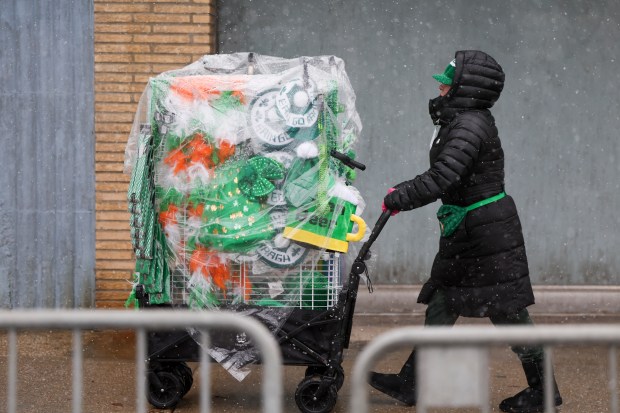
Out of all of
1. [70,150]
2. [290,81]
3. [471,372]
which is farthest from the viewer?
[70,150]

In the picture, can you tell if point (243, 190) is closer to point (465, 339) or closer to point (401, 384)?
point (401, 384)

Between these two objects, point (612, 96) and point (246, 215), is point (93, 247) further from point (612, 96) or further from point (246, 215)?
point (612, 96)

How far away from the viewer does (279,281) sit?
6.09 meters

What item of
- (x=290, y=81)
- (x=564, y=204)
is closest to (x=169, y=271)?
(x=290, y=81)

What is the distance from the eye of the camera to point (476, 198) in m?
6.30

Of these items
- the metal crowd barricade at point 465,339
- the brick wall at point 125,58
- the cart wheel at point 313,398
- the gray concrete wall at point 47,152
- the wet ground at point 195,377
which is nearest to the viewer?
the metal crowd barricade at point 465,339

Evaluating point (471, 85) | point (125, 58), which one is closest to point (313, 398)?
point (471, 85)

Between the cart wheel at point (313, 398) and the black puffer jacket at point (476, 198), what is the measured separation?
897 millimetres

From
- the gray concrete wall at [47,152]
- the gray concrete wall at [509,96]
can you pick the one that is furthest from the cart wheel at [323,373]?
the gray concrete wall at [47,152]

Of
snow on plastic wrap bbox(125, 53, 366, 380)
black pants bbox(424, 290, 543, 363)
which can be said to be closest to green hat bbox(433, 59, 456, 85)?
snow on plastic wrap bbox(125, 53, 366, 380)

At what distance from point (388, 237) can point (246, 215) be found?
3193mm

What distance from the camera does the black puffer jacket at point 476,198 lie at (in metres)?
6.16

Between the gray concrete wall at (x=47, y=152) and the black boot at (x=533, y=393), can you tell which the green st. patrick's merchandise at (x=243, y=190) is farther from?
the gray concrete wall at (x=47, y=152)

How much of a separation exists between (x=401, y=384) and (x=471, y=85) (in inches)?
69.3
